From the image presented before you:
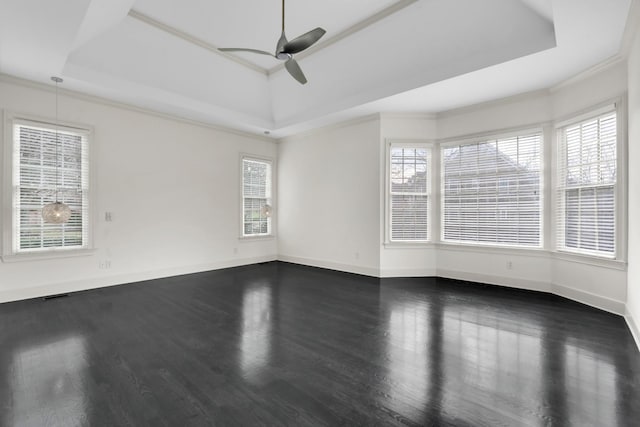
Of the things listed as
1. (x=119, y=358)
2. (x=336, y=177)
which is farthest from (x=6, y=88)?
(x=336, y=177)

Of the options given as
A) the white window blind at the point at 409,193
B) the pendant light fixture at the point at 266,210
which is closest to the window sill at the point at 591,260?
the white window blind at the point at 409,193

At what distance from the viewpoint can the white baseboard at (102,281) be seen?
4.22 meters

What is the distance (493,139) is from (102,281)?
21.8ft

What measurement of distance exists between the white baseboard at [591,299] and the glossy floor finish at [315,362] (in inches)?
6.3

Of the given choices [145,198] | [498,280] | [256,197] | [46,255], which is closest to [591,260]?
[498,280]

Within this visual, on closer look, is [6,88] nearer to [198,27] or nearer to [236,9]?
[198,27]

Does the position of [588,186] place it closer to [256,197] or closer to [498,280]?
[498,280]

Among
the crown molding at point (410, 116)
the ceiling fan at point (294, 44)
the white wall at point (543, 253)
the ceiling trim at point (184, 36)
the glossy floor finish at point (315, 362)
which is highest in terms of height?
the ceiling trim at point (184, 36)

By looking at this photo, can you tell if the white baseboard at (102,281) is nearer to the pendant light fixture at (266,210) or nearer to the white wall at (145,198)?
the white wall at (145,198)

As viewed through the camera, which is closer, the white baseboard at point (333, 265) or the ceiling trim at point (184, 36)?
the ceiling trim at point (184, 36)

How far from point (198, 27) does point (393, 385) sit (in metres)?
4.85

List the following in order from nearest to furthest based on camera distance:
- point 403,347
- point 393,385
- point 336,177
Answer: point 393,385 < point 403,347 < point 336,177

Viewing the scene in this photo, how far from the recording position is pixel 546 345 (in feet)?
9.29

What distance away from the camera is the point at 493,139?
5.03 metres
